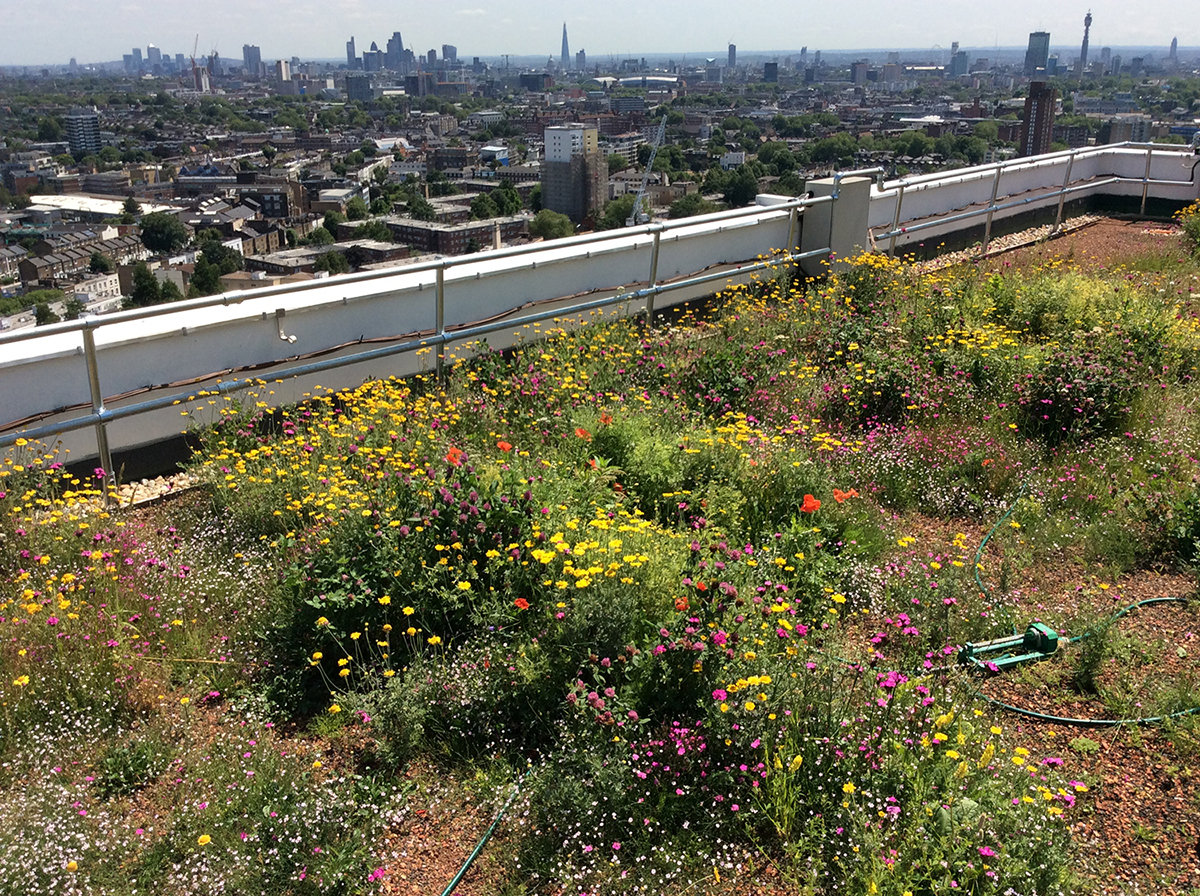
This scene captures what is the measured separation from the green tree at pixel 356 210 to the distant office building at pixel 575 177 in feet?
66.5

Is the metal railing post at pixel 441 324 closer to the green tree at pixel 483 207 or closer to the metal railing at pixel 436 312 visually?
the metal railing at pixel 436 312

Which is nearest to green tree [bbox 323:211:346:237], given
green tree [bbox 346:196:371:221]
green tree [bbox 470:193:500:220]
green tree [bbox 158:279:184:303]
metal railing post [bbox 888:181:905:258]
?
green tree [bbox 346:196:371:221]

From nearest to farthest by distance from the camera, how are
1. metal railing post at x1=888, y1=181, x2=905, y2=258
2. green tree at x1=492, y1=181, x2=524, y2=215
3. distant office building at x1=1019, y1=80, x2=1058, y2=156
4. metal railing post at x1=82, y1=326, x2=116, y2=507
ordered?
metal railing post at x1=82, y1=326, x2=116, y2=507 < metal railing post at x1=888, y1=181, x2=905, y2=258 < distant office building at x1=1019, y1=80, x2=1058, y2=156 < green tree at x1=492, y1=181, x2=524, y2=215

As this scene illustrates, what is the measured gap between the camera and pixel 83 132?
171 m

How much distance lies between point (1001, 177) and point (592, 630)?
11890mm

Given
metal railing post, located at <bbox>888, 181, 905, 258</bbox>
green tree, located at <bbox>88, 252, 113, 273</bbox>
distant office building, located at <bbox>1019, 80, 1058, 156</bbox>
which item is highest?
distant office building, located at <bbox>1019, 80, 1058, 156</bbox>

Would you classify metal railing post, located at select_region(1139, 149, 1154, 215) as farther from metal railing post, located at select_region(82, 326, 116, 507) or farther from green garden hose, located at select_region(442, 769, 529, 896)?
green garden hose, located at select_region(442, 769, 529, 896)

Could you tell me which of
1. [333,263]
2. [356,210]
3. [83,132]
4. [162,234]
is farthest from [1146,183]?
[83,132]

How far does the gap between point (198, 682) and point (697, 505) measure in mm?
2536

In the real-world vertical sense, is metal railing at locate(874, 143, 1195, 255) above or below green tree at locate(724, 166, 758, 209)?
above

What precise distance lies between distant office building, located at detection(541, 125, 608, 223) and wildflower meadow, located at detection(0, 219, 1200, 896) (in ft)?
271

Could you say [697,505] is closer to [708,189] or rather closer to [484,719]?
[484,719]

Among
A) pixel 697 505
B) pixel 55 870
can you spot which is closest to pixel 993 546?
pixel 697 505

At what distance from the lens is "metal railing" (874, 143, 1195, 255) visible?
1080 cm
